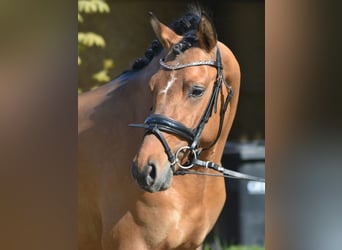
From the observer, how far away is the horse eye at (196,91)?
3072mm

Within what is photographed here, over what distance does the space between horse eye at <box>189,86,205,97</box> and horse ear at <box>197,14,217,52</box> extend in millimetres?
205

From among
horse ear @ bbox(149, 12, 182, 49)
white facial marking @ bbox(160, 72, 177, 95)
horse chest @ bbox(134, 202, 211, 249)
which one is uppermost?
horse ear @ bbox(149, 12, 182, 49)

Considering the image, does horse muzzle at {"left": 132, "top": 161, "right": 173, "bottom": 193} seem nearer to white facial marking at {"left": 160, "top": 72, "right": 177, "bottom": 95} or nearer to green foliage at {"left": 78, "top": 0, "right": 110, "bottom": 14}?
white facial marking at {"left": 160, "top": 72, "right": 177, "bottom": 95}

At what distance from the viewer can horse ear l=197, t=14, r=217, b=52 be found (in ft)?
10.1

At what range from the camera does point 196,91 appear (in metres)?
3.09

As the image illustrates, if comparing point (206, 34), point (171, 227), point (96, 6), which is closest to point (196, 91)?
point (206, 34)

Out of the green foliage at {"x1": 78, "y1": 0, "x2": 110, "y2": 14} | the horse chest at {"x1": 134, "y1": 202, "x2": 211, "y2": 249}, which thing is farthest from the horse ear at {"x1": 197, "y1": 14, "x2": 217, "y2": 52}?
the green foliage at {"x1": 78, "y1": 0, "x2": 110, "y2": 14}

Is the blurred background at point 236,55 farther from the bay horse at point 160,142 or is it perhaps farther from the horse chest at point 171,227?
the horse chest at point 171,227

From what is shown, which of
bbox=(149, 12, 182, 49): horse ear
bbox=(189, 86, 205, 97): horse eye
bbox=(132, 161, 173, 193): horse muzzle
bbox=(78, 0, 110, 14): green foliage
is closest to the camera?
bbox=(132, 161, 173, 193): horse muzzle

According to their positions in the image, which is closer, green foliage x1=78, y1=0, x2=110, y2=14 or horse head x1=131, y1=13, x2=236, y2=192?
horse head x1=131, y1=13, x2=236, y2=192

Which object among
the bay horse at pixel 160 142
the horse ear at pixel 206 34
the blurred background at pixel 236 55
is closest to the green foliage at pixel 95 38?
the blurred background at pixel 236 55
